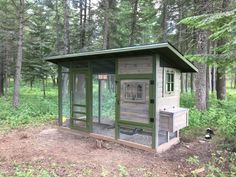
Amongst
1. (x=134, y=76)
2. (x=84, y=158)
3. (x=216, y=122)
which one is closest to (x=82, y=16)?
(x=134, y=76)

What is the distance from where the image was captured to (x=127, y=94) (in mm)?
5312

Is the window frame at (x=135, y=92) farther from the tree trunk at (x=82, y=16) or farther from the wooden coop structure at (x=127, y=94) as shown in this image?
the tree trunk at (x=82, y=16)

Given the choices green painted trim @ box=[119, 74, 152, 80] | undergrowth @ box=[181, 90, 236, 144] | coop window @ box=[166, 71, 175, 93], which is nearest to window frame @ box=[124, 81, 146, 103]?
green painted trim @ box=[119, 74, 152, 80]

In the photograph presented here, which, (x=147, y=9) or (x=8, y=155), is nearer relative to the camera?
(x=8, y=155)

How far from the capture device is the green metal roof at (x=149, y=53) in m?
4.54

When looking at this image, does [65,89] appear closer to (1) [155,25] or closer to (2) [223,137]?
(2) [223,137]

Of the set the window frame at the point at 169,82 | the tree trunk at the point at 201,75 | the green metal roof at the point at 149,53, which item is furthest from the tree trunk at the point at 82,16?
the window frame at the point at 169,82

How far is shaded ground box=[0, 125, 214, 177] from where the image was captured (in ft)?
12.6

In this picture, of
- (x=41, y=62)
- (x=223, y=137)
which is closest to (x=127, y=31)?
(x=41, y=62)

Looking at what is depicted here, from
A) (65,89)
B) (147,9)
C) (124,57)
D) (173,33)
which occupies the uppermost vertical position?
(147,9)

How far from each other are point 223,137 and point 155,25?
10455 millimetres

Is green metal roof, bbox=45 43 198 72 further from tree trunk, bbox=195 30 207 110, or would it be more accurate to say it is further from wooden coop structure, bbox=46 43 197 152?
tree trunk, bbox=195 30 207 110

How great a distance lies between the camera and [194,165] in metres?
4.18

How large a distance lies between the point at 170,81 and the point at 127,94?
116cm
